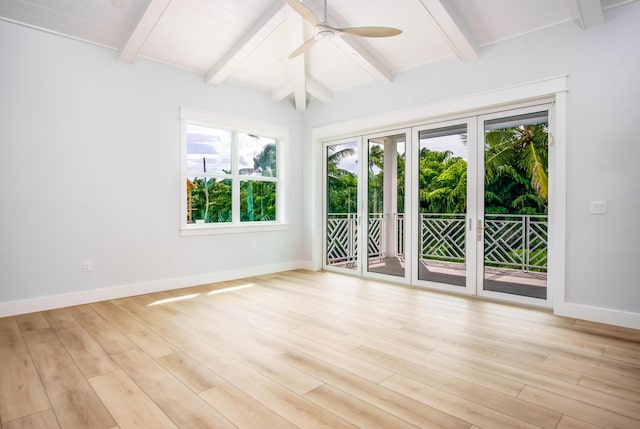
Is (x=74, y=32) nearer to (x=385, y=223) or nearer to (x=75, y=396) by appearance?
(x=75, y=396)

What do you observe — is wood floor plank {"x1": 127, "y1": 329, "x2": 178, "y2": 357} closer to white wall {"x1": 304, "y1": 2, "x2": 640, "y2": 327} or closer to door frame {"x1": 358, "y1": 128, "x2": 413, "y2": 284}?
door frame {"x1": 358, "y1": 128, "x2": 413, "y2": 284}

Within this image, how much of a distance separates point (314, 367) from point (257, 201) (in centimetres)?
378

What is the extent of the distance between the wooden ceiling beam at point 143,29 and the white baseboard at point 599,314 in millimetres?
4979

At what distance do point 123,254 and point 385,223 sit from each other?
3.57 meters

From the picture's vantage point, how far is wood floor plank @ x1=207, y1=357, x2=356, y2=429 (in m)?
1.79

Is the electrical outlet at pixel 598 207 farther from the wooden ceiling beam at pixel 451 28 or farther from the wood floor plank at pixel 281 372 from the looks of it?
the wood floor plank at pixel 281 372

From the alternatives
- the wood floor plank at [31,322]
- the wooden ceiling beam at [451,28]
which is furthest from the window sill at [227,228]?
the wooden ceiling beam at [451,28]

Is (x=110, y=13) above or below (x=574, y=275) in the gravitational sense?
above

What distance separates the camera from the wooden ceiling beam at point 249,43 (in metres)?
3.73

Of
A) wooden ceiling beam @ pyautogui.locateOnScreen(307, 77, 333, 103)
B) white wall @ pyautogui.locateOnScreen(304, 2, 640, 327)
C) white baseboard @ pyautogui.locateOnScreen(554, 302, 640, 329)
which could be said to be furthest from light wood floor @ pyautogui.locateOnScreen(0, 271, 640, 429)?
wooden ceiling beam @ pyautogui.locateOnScreen(307, 77, 333, 103)

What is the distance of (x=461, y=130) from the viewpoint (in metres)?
4.44

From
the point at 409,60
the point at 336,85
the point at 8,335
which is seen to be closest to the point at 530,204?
the point at 409,60

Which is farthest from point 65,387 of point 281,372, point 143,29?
point 143,29

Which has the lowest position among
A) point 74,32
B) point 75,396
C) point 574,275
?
point 75,396
